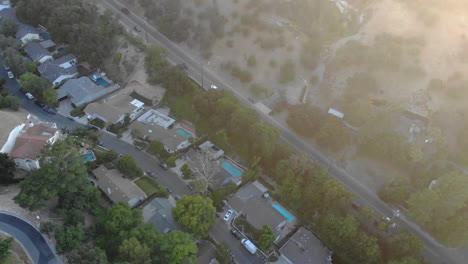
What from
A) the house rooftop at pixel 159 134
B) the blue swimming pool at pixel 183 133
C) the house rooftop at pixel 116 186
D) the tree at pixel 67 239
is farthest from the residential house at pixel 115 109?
the tree at pixel 67 239

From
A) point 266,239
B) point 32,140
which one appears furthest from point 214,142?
point 32,140

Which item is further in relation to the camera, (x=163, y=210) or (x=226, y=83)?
(x=226, y=83)

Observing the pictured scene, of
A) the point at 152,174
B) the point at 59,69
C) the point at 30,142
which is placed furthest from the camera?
the point at 59,69

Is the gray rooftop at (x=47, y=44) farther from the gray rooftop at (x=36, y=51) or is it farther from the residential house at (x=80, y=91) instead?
the residential house at (x=80, y=91)

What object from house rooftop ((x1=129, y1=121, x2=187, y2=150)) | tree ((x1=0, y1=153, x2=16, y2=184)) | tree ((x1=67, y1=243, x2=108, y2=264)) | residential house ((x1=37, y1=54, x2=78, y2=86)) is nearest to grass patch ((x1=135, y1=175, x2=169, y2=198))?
house rooftop ((x1=129, y1=121, x2=187, y2=150))

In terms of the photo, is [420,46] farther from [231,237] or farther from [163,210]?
[163,210]

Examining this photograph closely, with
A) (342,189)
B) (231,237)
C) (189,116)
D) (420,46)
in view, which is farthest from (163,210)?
(420,46)

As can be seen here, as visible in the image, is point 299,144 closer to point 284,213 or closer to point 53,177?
point 284,213
